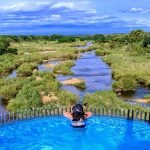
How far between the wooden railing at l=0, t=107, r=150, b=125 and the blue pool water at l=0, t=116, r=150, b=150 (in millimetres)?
318

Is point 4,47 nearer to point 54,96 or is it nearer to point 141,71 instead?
point 141,71

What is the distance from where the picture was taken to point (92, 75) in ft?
146

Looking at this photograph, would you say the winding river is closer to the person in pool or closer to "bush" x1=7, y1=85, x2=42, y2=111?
"bush" x1=7, y1=85, x2=42, y2=111

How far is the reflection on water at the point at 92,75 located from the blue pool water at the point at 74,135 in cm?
985

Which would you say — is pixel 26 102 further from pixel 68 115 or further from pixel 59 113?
pixel 68 115

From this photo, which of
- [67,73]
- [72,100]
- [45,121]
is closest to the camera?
[45,121]

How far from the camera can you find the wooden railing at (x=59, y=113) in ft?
64.0

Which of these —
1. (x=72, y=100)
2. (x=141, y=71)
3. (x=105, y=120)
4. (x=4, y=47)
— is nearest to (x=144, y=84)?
(x=141, y=71)

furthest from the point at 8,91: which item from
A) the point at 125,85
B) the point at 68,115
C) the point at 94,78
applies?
the point at 94,78

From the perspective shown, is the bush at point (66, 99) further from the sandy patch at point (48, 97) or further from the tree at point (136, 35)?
the tree at point (136, 35)

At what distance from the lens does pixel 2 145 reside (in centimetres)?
1725

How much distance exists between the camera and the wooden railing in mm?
19500

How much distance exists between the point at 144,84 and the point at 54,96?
13.3 metres

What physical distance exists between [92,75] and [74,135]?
85.8 ft
